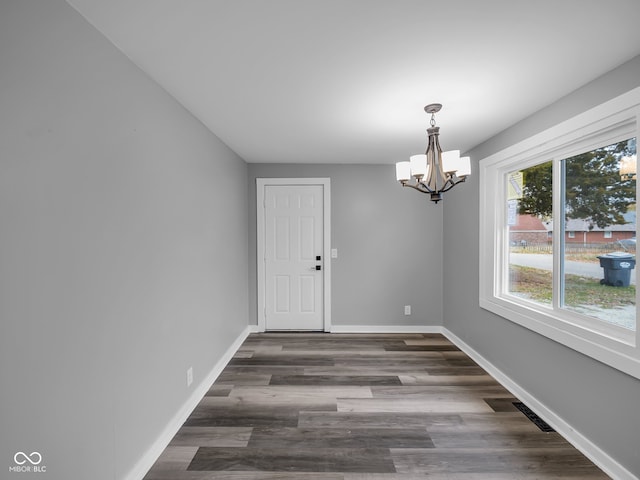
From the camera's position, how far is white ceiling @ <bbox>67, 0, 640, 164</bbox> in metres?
1.31

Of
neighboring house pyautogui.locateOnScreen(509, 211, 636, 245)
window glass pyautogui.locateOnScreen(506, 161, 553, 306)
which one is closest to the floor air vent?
window glass pyautogui.locateOnScreen(506, 161, 553, 306)

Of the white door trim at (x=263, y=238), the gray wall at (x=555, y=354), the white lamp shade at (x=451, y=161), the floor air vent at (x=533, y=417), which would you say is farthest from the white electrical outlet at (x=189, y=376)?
the gray wall at (x=555, y=354)

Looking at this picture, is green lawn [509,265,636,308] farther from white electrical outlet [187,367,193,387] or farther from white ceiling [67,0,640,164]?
white electrical outlet [187,367,193,387]

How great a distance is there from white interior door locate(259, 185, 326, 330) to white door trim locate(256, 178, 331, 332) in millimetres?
43

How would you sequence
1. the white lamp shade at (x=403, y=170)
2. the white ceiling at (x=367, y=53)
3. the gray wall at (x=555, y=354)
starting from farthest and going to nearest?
1. the white lamp shade at (x=403, y=170)
2. the gray wall at (x=555, y=354)
3. the white ceiling at (x=367, y=53)

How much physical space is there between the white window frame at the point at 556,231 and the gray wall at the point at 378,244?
1076 millimetres

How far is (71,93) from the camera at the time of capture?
1290 mm

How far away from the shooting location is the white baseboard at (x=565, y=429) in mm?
1736

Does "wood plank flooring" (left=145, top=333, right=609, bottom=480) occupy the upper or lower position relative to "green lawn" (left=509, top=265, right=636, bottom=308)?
lower

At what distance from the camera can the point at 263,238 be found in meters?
4.27

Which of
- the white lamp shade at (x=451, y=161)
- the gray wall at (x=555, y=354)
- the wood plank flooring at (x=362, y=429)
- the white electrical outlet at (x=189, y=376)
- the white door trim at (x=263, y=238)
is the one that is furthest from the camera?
the white door trim at (x=263, y=238)

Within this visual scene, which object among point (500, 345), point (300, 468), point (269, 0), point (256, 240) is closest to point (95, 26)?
point (269, 0)

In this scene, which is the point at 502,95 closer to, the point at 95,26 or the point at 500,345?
the point at 500,345

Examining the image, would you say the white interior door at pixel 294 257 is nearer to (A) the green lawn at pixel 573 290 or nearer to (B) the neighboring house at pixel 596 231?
(A) the green lawn at pixel 573 290
